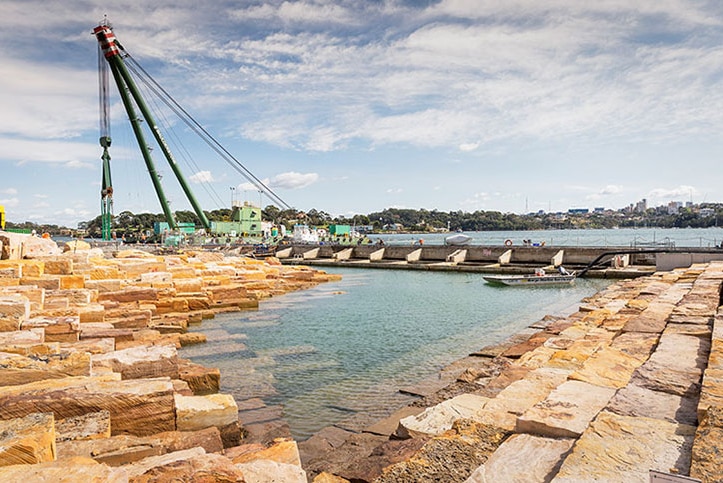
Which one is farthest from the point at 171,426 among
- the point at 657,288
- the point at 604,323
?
the point at 657,288

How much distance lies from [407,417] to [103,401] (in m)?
3.22

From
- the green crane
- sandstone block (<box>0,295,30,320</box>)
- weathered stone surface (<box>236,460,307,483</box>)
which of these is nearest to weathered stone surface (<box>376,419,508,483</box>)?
weathered stone surface (<box>236,460,307,483</box>)

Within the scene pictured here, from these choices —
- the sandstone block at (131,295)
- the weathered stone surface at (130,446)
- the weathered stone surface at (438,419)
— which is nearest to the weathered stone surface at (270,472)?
the weathered stone surface at (130,446)

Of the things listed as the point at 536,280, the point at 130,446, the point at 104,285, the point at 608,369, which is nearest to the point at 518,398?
the point at 608,369

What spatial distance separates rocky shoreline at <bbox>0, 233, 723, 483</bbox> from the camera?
10.3 ft

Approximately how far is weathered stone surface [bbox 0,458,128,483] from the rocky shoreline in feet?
0.04

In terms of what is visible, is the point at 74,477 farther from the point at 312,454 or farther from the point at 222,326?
the point at 222,326

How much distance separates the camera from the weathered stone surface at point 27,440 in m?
3.16

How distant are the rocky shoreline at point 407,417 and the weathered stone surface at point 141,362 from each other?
0.02 m

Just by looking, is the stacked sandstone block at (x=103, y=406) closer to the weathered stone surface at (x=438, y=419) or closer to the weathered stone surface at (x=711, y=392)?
the weathered stone surface at (x=438, y=419)

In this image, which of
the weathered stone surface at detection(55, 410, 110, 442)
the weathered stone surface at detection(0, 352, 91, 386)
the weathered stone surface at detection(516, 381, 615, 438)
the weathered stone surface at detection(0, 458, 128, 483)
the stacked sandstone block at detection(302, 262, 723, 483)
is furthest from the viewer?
the weathered stone surface at detection(0, 352, 91, 386)

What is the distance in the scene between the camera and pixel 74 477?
276 centimetres

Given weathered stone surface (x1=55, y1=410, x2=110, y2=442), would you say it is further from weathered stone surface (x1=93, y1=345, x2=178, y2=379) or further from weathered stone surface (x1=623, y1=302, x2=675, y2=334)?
weathered stone surface (x1=623, y1=302, x2=675, y2=334)

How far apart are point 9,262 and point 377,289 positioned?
16.0m
